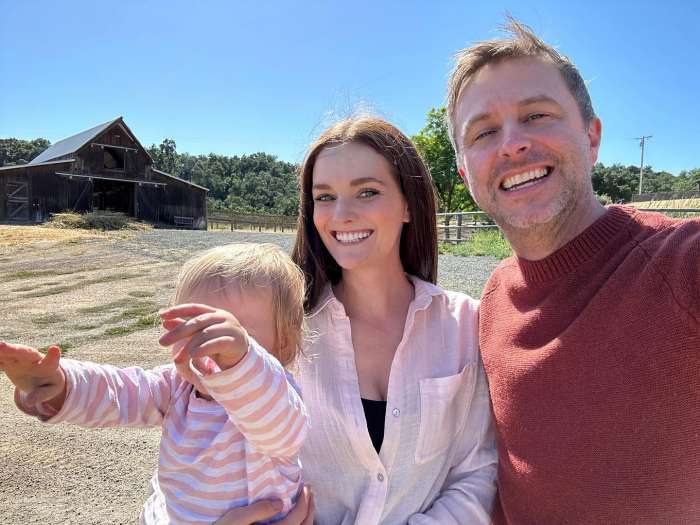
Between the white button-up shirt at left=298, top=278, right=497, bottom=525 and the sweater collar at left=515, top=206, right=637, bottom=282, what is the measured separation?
0.52m

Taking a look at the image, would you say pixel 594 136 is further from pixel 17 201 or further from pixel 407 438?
pixel 17 201

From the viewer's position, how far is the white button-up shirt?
5.78ft

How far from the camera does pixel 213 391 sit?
1286 mm

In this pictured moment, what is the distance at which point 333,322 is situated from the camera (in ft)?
6.78

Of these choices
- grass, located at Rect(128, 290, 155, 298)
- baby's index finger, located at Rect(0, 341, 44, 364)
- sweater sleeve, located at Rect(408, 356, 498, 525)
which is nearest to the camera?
baby's index finger, located at Rect(0, 341, 44, 364)

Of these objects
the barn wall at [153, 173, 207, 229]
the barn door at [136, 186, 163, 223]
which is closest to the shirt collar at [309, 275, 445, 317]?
the barn door at [136, 186, 163, 223]

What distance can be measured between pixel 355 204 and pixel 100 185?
3583cm

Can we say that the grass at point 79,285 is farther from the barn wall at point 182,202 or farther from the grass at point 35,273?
the barn wall at point 182,202

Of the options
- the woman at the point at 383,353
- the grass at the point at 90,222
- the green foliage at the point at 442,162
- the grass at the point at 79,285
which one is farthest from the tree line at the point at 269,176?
the woman at the point at 383,353

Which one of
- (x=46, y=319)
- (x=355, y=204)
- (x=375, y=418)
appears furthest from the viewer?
(x=46, y=319)

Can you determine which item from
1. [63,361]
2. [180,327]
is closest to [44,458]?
[63,361]

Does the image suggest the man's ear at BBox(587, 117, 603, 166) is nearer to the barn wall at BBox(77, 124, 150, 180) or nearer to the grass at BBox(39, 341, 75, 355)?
the grass at BBox(39, 341, 75, 355)

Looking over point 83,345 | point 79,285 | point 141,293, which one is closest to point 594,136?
point 83,345

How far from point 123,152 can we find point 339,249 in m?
34.1
